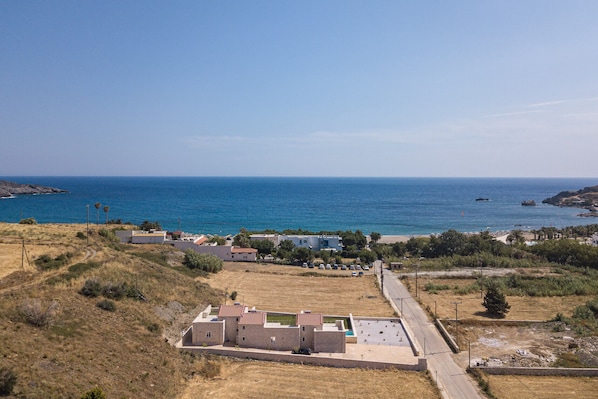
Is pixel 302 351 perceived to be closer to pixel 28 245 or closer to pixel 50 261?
pixel 50 261

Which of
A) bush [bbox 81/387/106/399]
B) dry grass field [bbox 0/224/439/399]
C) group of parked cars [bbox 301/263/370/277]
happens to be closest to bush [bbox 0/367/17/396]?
dry grass field [bbox 0/224/439/399]

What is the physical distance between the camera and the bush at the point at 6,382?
16409 millimetres

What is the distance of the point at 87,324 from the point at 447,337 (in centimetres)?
2571

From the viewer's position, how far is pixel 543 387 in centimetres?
2505

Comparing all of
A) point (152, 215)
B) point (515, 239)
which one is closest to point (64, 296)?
point (515, 239)

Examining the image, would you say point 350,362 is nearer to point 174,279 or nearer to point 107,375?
point 107,375

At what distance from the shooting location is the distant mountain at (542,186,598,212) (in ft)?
539

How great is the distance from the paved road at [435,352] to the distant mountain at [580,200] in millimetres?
147209

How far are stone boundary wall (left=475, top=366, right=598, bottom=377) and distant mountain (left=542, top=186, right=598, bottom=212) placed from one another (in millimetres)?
153815

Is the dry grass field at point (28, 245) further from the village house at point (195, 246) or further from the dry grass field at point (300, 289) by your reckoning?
the dry grass field at point (300, 289)

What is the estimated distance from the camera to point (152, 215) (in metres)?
126

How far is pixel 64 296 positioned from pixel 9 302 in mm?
3645

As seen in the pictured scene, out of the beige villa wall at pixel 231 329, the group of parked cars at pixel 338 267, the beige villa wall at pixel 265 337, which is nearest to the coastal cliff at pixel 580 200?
the group of parked cars at pixel 338 267

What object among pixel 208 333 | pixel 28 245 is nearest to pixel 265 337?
pixel 208 333
